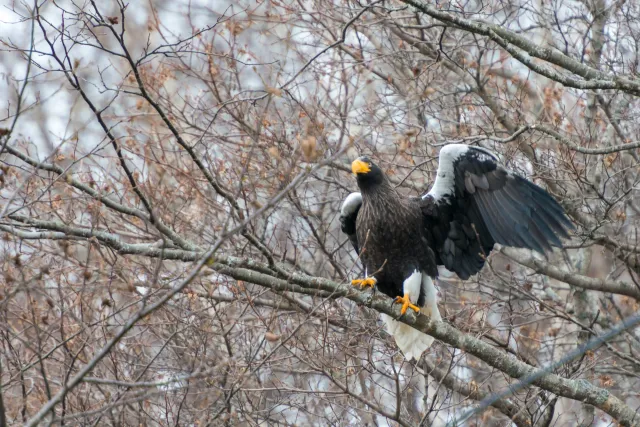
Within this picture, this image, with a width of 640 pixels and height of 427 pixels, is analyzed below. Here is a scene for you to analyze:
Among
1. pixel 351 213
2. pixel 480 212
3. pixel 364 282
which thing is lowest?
pixel 364 282

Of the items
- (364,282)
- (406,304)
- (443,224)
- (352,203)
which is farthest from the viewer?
(352,203)

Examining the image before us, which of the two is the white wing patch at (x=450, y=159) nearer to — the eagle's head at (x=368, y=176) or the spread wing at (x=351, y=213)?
the eagle's head at (x=368, y=176)

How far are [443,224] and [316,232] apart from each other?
102 centimetres

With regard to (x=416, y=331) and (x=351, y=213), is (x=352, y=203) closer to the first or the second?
(x=351, y=213)

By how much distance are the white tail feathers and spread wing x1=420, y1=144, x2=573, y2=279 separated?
10.4 inches

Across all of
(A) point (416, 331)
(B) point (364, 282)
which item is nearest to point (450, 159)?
(B) point (364, 282)

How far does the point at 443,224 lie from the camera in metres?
6.28

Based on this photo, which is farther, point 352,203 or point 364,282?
point 352,203

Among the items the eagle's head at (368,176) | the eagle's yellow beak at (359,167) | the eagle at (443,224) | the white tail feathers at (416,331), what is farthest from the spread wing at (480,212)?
the eagle's yellow beak at (359,167)

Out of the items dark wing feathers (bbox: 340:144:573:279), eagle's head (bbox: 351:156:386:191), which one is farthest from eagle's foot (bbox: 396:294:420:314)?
eagle's head (bbox: 351:156:386:191)

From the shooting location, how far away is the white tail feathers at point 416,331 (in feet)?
19.9

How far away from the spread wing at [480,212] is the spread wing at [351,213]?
0.62m

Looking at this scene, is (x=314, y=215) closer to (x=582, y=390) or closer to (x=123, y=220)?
(x=123, y=220)

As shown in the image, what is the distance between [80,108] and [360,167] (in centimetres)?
1123
